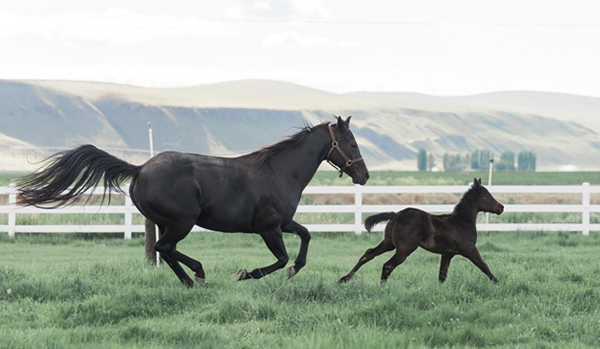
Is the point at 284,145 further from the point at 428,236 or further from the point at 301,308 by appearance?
the point at 301,308

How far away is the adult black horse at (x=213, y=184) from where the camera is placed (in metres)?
7.66

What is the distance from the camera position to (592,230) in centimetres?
1711

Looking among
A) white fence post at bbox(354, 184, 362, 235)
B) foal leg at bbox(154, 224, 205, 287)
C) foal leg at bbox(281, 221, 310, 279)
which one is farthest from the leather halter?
white fence post at bbox(354, 184, 362, 235)

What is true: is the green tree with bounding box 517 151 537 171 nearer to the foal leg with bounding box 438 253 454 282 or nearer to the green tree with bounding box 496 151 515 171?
the green tree with bounding box 496 151 515 171

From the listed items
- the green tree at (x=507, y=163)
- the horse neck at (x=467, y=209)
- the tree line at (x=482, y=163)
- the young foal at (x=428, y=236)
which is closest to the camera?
the young foal at (x=428, y=236)

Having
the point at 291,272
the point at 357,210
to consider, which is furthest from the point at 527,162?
the point at 291,272

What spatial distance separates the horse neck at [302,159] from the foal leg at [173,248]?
1239 mm

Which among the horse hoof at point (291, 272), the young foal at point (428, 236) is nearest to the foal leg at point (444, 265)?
the young foal at point (428, 236)

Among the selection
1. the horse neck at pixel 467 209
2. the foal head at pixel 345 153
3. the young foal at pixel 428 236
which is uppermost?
the foal head at pixel 345 153

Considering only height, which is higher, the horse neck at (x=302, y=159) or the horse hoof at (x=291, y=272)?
the horse neck at (x=302, y=159)

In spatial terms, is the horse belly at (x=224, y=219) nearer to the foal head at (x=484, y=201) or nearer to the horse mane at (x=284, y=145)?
the horse mane at (x=284, y=145)

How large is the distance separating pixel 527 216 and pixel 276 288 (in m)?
14.2

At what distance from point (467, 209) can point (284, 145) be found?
7.55 feet

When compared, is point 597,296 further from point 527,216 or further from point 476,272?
point 527,216
